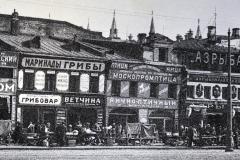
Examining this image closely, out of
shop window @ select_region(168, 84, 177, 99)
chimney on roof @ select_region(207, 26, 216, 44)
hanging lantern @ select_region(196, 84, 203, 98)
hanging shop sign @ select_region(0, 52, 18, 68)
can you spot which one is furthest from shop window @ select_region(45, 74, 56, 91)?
chimney on roof @ select_region(207, 26, 216, 44)

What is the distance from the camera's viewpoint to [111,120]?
43.2m

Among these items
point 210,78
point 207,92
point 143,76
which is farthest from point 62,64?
point 210,78

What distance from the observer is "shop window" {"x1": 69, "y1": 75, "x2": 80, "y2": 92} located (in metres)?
41.6

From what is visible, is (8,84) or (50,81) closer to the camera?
(8,84)

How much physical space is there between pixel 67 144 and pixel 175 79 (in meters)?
17.7

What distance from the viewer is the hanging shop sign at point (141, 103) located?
142ft

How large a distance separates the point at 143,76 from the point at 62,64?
754 cm

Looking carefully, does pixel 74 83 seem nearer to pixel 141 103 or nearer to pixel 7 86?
pixel 7 86

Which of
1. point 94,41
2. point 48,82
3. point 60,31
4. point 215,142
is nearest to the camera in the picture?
point 215,142

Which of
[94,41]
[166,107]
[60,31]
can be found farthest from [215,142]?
[60,31]

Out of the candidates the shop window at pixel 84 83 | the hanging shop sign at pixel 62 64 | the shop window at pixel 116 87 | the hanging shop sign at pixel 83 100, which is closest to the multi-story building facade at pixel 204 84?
the shop window at pixel 116 87

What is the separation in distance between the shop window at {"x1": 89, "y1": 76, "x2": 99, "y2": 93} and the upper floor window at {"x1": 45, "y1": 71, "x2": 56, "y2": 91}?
127 inches

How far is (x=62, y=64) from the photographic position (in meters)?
41.2

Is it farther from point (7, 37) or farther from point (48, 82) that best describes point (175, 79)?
point (7, 37)
